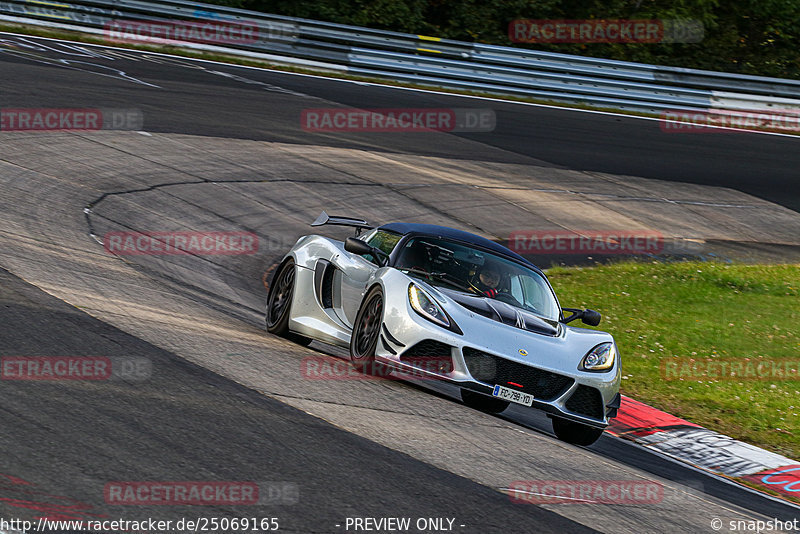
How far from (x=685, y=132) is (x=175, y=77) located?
1357cm

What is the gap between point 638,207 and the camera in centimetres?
2152

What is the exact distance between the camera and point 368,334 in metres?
7.98

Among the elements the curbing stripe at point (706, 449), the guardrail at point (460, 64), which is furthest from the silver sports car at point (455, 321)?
the guardrail at point (460, 64)

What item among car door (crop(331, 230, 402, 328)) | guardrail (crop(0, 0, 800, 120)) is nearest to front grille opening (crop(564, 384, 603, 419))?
car door (crop(331, 230, 402, 328))

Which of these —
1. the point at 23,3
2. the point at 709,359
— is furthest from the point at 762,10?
the point at 709,359

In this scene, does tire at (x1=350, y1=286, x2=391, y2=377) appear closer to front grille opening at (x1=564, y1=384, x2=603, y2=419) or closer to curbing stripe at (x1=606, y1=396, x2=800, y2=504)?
front grille opening at (x1=564, y1=384, x2=603, y2=419)

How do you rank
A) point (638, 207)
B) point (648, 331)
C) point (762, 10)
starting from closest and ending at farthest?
point (648, 331)
point (638, 207)
point (762, 10)

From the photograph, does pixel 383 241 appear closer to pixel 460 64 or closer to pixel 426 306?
pixel 426 306

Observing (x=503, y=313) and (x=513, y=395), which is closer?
(x=513, y=395)

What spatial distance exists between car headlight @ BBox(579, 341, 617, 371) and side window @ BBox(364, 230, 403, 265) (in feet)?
6.82

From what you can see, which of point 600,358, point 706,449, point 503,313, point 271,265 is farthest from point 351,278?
point 271,265

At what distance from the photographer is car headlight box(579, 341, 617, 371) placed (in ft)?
25.7

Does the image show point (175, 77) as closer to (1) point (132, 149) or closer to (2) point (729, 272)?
(1) point (132, 149)

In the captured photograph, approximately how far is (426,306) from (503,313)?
677mm
